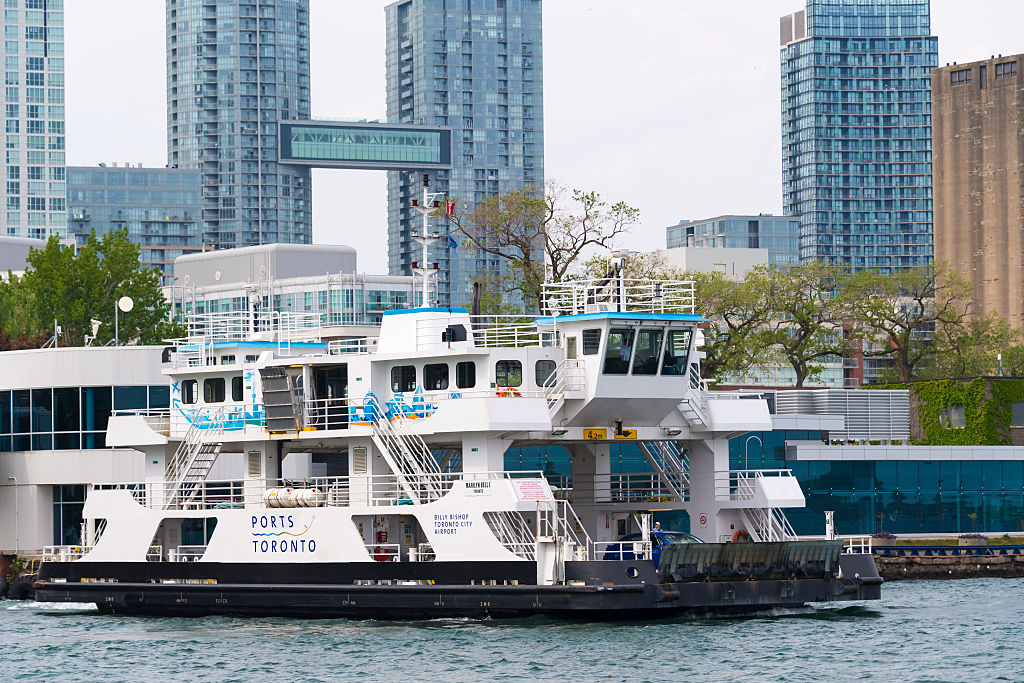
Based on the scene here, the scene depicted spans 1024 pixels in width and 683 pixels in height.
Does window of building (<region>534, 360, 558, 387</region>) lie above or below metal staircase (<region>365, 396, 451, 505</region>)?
above

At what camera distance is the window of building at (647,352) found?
38.0 m

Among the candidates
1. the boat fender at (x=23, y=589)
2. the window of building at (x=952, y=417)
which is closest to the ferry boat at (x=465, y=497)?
the boat fender at (x=23, y=589)

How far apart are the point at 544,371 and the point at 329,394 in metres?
5.33

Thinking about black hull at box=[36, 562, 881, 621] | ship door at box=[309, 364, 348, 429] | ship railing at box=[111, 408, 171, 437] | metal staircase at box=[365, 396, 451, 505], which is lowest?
black hull at box=[36, 562, 881, 621]

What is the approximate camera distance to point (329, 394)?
40.2 metres

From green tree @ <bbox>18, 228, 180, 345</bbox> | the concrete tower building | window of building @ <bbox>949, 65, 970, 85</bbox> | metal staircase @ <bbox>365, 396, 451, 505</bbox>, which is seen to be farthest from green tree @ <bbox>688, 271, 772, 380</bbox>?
window of building @ <bbox>949, 65, 970, 85</bbox>

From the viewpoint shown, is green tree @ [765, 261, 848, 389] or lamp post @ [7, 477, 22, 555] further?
green tree @ [765, 261, 848, 389]

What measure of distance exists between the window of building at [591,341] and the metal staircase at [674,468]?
4130 millimetres

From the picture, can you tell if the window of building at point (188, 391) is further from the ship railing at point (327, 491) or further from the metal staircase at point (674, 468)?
the metal staircase at point (674, 468)

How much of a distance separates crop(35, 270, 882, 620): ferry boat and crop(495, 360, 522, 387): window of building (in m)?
0.04

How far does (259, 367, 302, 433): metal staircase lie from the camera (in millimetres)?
40094

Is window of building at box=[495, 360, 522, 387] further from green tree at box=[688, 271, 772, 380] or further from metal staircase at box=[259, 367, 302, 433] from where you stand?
green tree at box=[688, 271, 772, 380]

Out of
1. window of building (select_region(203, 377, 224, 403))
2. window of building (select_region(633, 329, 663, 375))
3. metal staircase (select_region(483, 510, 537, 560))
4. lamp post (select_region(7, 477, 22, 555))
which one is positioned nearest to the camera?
metal staircase (select_region(483, 510, 537, 560))

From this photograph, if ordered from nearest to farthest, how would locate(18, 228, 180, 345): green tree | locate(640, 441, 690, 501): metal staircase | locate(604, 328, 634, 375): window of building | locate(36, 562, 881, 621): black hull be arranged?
locate(36, 562, 881, 621): black hull → locate(604, 328, 634, 375): window of building → locate(640, 441, 690, 501): metal staircase → locate(18, 228, 180, 345): green tree
